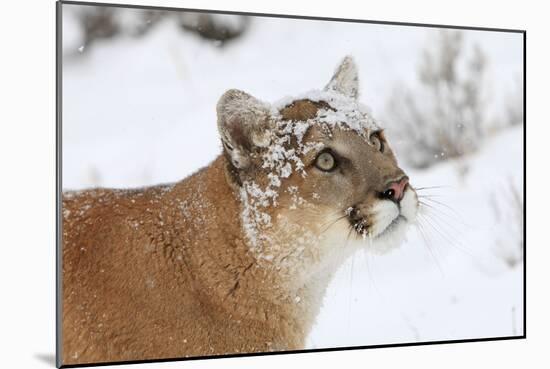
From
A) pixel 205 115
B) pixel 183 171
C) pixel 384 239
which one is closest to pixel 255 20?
pixel 205 115

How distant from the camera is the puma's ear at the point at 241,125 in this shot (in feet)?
12.5

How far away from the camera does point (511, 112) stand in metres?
5.25

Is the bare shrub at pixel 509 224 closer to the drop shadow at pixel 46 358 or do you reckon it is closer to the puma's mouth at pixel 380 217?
the puma's mouth at pixel 380 217

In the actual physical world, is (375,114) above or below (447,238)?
above

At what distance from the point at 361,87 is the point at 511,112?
110 cm

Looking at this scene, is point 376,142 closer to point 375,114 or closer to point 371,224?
point 371,224

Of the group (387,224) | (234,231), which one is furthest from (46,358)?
(387,224)

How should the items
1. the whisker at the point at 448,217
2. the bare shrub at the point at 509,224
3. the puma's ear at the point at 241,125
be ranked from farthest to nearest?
the bare shrub at the point at 509,224, the whisker at the point at 448,217, the puma's ear at the point at 241,125

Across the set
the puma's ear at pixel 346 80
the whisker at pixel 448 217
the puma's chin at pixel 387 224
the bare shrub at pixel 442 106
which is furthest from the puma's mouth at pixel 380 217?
the bare shrub at pixel 442 106

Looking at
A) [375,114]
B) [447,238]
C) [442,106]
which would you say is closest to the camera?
[375,114]

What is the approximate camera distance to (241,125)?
3838 mm

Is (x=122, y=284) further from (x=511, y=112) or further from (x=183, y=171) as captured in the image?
(x=511, y=112)

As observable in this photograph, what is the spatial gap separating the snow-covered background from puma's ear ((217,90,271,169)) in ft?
1.49

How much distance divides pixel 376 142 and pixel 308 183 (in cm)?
41
